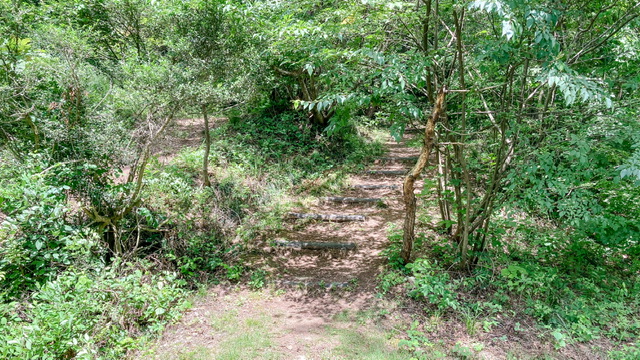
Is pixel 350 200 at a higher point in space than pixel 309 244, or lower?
higher

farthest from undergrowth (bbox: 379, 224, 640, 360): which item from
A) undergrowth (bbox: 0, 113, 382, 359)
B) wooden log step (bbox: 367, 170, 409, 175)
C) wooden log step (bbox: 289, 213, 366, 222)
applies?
wooden log step (bbox: 367, 170, 409, 175)

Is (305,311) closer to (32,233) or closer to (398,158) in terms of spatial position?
(32,233)

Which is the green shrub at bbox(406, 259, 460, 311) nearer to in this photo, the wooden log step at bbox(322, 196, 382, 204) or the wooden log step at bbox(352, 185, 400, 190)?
Answer: the wooden log step at bbox(322, 196, 382, 204)

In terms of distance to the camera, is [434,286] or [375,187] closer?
[434,286]

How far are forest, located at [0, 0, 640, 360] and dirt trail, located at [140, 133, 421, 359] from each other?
0.09 ft

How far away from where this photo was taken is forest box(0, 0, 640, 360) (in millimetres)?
3562

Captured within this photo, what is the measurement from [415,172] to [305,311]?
86.6 inches

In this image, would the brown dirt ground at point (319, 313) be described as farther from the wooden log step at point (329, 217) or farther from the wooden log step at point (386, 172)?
the wooden log step at point (386, 172)

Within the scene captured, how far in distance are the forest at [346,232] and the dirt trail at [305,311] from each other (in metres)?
0.03

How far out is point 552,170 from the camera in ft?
12.1

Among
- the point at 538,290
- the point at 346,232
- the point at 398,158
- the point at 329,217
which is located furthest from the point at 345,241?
the point at 398,158

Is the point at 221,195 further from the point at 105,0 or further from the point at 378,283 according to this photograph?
the point at 105,0

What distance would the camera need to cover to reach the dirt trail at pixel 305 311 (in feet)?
11.8

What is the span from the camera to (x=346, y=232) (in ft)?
21.0
